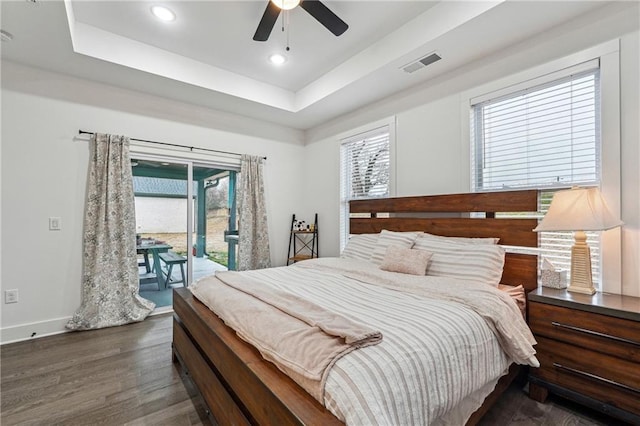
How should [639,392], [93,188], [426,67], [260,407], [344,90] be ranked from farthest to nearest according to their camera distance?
1. [344,90]
2. [93,188]
3. [426,67]
4. [639,392]
5. [260,407]

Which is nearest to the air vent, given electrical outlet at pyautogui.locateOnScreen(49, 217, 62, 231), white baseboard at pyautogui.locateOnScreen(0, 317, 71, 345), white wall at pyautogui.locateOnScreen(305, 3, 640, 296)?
white wall at pyautogui.locateOnScreen(305, 3, 640, 296)

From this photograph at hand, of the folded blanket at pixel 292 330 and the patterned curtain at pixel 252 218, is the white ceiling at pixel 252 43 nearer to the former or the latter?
the patterned curtain at pixel 252 218

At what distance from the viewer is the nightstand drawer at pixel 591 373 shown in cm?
161

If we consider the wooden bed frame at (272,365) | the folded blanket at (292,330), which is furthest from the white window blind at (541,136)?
the folded blanket at (292,330)

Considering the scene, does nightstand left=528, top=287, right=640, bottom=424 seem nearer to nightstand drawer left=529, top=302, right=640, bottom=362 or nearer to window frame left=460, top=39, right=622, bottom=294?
nightstand drawer left=529, top=302, right=640, bottom=362

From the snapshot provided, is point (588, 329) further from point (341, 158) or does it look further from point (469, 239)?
point (341, 158)

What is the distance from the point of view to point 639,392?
1.58 metres

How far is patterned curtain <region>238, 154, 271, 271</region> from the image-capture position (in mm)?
4246

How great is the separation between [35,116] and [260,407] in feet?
12.2

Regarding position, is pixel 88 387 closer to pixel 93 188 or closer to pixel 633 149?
pixel 93 188

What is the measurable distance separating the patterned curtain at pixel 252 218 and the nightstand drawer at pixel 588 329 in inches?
133

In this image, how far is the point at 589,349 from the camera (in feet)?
5.74

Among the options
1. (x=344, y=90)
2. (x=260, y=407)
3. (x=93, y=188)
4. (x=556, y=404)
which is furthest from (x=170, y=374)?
(x=344, y=90)

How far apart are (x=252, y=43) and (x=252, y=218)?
7.65 ft
